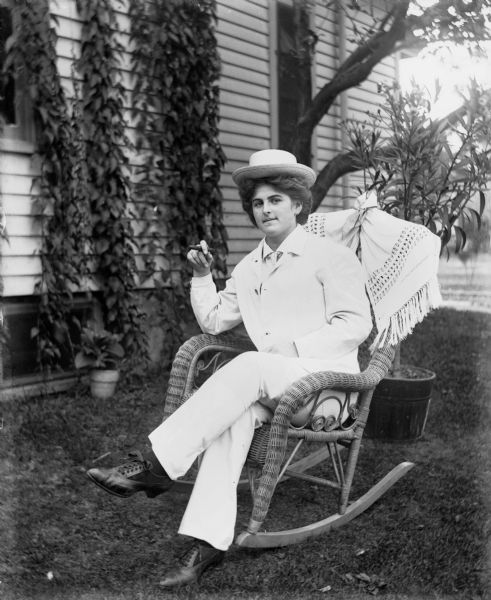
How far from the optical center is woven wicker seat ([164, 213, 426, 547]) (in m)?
2.39

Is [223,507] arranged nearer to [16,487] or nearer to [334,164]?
[16,487]

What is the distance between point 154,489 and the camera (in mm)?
2477

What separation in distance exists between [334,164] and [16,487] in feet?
11.3

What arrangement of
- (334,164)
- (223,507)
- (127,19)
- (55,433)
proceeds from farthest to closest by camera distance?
(334,164) → (127,19) → (55,433) → (223,507)

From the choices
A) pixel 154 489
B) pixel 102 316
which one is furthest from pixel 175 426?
pixel 102 316

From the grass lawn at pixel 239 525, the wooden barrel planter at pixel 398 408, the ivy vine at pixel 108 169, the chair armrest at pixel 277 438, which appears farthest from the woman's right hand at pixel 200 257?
the ivy vine at pixel 108 169

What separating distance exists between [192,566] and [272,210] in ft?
4.48

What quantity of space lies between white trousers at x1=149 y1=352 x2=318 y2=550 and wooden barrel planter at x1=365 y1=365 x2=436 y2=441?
5.42 feet

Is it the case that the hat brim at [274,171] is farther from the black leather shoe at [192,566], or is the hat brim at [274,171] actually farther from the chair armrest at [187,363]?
the black leather shoe at [192,566]

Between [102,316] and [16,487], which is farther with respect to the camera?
[102,316]

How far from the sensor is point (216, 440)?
2379 mm

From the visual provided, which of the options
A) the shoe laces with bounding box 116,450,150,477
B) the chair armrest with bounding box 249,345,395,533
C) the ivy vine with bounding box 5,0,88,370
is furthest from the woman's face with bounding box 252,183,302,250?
the ivy vine with bounding box 5,0,88,370

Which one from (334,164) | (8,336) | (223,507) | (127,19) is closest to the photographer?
(223,507)

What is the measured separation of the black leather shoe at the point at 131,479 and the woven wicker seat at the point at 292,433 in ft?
1.02
